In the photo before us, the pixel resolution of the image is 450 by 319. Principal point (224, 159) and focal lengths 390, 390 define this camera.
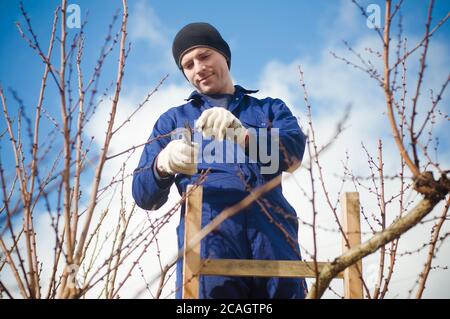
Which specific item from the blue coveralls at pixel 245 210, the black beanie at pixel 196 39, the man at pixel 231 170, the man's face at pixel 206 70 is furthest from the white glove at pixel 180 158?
the black beanie at pixel 196 39

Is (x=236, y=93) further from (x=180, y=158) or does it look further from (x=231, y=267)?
(x=231, y=267)

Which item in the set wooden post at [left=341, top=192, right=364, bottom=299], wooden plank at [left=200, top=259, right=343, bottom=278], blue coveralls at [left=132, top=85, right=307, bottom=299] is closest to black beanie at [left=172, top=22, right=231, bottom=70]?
blue coveralls at [left=132, top=85, right=307, bottom=299]

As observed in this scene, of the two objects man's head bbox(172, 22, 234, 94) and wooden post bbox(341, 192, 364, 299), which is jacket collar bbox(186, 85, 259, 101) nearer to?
man's head bbox(172, 22, 234, 94)

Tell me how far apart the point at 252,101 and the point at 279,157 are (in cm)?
62

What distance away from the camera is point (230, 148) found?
2.14 m

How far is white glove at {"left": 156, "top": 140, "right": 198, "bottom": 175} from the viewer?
1847 mm

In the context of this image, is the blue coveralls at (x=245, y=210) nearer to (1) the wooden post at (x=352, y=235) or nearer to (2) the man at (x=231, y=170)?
(2) the man at (x=231, y=170)

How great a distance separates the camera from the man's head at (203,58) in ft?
8.02

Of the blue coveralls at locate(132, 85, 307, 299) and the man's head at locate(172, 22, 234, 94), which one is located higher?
the man's head at locate(172, 22, 234, 94)

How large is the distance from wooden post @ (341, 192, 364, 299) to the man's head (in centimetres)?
113

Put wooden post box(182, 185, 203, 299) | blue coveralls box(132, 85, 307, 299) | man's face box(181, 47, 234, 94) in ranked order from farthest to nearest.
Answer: man's face box(181, 47, 234, 94)
blue coveralls box(132, 85, 307, 299)
wooden post box(182, 185, 203, 299)
